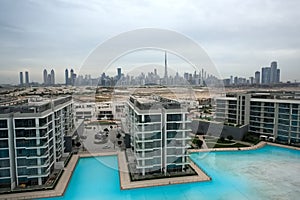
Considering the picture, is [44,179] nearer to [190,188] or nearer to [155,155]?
[155,155]

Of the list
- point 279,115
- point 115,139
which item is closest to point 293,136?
point 279,115

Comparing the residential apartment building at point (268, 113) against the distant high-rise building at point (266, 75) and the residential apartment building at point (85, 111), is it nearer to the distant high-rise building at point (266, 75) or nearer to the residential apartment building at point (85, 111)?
the residential apartment building at point (85, 111)

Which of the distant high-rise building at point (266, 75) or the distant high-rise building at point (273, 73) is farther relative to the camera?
the distant high-rise building at point (266, 75)

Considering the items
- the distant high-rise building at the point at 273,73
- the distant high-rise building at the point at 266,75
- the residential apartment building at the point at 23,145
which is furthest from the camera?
the distant high-rise building at the point at 266,75

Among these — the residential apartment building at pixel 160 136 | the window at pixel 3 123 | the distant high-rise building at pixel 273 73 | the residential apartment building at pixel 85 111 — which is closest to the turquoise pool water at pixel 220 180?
the residential apartment building at pixel 160 136

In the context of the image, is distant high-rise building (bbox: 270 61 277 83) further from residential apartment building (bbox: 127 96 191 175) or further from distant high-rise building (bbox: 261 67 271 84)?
residential apartment building (bbox: 127 96 191 175)

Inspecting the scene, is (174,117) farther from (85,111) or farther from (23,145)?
(85,111)
